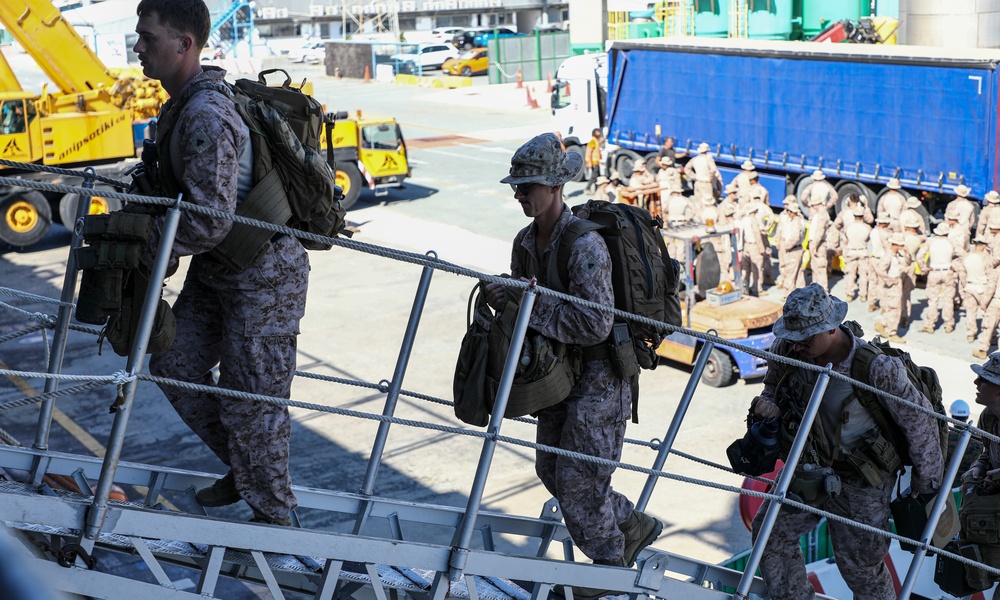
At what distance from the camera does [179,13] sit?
3.60m

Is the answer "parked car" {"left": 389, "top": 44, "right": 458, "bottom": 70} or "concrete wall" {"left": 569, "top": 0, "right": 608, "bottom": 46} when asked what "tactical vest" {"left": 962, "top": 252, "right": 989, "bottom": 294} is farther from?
"parked car" {"left": 389, "top": 44, "right": 458, "bottom": 70}

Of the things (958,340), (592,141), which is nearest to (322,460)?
(958,340)

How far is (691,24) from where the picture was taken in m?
31.3

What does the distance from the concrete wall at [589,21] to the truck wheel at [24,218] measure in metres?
28.3

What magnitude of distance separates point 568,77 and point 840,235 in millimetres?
11335

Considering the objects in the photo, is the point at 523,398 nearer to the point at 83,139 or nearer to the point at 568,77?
the point at 83,139

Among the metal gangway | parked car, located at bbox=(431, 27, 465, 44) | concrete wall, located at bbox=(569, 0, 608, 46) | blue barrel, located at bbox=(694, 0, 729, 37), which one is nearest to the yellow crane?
the metal gangway

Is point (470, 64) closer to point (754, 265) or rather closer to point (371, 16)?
point (371, 16)

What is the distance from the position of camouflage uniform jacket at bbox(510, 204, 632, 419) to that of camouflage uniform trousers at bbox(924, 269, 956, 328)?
11804mm

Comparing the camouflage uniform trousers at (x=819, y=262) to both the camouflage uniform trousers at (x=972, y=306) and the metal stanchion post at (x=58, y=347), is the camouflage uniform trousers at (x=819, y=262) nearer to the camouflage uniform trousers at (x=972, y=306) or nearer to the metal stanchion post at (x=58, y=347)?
the camouflage uniform trousers at (x=972, y=306)

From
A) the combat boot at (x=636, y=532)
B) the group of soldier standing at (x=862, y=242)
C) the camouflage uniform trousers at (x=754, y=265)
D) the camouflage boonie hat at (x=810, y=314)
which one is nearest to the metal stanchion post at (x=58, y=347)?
the combat boot at (x=636, y=532)

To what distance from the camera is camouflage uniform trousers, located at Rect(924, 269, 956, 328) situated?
1470 cm

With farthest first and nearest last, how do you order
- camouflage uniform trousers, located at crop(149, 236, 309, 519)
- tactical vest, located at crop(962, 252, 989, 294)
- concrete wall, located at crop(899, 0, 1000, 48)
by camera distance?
concrete wall, located at crop(899, 0, 1000, 48), tactical vest, located at crop(962, 252, 989, 294), camouflage uniform trousers, located at crop(149, 236, 309, 519)

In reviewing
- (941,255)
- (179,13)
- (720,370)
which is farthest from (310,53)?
(179,13)
